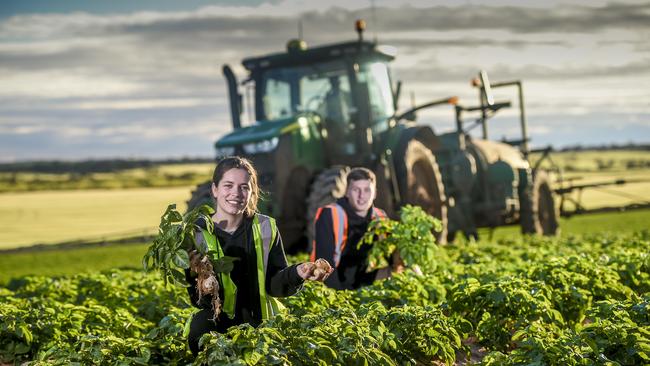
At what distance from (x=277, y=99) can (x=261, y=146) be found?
1233 millimetres

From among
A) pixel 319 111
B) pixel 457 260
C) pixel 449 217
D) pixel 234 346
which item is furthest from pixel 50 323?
pixel 449 217

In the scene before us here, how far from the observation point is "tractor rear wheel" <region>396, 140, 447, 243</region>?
444 inches

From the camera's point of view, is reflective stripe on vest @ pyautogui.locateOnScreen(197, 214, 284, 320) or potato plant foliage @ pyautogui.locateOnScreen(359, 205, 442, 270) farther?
potato plant foliage @ pyautogui.locateOnScreen(359, 205, 442, 270)

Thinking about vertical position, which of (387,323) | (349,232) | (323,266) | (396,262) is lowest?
(396,262)

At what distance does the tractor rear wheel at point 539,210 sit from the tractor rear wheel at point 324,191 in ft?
22.4

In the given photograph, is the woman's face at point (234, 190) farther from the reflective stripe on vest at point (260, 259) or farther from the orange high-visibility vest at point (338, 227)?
the orange high-visibility vest at point (338, 227)

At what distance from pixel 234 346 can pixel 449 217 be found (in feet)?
32.6

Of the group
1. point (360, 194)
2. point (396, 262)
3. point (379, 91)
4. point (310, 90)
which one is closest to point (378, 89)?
point (379, 91)

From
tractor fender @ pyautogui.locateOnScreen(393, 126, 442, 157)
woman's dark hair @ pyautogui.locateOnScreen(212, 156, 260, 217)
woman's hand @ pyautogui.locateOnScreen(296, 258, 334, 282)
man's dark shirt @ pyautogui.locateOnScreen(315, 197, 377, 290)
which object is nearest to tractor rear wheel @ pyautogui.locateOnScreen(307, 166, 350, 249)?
tractor fender @ pyautogui.locateOnScreen(393, 126, 442, 157)

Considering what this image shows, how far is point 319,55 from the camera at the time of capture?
37.0 ft

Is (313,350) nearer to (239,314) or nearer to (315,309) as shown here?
(239,314)

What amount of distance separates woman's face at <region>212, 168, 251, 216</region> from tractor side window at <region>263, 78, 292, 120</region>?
291 inches

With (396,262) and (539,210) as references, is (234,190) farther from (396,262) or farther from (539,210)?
(539,210)

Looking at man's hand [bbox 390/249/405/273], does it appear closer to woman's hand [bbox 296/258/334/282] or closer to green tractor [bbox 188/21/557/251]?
green tractor [bbox 188/21/557/251]
